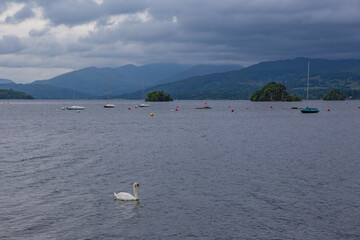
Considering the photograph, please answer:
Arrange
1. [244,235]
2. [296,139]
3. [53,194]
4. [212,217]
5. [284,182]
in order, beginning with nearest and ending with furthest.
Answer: [244,235]
[212,217]
[53,194]
[284,182]
[296,139]

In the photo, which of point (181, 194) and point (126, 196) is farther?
point (181, 194)

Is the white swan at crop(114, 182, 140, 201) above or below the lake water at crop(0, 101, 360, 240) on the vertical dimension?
above

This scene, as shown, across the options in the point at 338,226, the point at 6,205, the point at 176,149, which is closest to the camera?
the point at 338,226

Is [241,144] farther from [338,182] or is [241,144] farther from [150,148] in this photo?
[338,182]

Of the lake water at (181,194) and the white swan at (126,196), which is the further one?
the white swan at (126,196)

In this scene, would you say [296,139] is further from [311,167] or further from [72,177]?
[72,177]

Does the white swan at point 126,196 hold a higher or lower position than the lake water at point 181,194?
higher

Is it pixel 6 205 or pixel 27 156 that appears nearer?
pixel 6 205

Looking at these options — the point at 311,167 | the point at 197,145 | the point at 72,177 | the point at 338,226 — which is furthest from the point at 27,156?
the point at 338,226

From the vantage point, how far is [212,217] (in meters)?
24.1

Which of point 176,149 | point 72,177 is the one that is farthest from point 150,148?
point 72,177

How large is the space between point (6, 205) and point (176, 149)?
31711 mm

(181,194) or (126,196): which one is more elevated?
(126,196)

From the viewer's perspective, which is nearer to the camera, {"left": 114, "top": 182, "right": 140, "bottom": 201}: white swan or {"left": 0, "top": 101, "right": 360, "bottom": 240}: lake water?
{"left": 0, "top": 101, "right": 360, "bottom": 240}: lake water
